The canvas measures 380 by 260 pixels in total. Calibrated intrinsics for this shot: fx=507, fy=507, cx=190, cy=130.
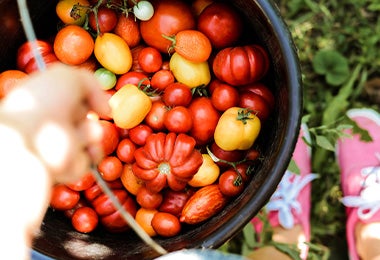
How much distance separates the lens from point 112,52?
1.20 m

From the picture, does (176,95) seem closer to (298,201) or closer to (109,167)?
(109,167)

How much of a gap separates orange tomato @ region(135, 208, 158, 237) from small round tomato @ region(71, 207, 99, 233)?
105mm

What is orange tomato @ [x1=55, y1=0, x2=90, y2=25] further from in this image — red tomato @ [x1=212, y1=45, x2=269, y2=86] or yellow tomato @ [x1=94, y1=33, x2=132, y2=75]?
red tomato @ [x1=212, y1=45, x2=269, y2=86]

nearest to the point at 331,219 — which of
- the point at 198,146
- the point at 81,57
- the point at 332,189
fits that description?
the point at 332,189

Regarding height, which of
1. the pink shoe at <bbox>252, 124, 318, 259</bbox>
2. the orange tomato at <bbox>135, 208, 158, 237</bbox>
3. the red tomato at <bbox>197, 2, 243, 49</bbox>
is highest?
the red tomato at <bbox>197, 2, 243, 49</bbox>

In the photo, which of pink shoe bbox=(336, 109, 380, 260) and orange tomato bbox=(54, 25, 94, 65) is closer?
orange tomato bbox=(54, 25, 94, 65)

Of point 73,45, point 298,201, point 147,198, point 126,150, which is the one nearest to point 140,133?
point 126,150

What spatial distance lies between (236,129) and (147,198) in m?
0.27

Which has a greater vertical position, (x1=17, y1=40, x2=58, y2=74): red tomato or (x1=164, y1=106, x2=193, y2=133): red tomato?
(x1=17, y1=40, x2=58, y2=74): red tomato

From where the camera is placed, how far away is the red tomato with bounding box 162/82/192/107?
1181 millimetres

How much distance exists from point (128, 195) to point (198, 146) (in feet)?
0.71

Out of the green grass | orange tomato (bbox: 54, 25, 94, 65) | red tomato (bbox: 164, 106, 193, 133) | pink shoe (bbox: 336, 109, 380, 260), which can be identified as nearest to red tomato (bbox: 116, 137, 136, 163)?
red tomato (bbox: 164, 106, 193, 133)

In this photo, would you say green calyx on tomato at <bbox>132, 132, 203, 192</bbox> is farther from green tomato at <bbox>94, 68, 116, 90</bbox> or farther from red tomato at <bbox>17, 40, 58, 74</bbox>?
red tomato at <bbox>17, 40, 58, 74</bbox>

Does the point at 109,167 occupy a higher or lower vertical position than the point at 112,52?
lower
